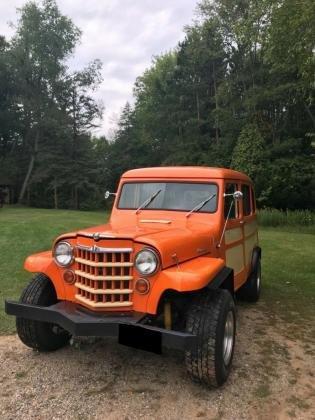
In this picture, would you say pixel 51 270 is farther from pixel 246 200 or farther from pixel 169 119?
pixel 169 119

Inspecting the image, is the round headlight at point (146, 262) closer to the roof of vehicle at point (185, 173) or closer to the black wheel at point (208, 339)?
the black wheel at point (208, 339)

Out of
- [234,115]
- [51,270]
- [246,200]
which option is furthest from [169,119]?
[51,270]

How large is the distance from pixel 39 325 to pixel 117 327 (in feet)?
3.98

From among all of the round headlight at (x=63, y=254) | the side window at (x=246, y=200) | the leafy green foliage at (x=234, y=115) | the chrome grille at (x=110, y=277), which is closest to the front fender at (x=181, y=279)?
the chrome grille at (x=110, y=277)

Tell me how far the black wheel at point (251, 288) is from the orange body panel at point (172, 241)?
24.7 inches

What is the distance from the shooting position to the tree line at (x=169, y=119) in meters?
25.6

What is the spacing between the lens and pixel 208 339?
3711 millimetres

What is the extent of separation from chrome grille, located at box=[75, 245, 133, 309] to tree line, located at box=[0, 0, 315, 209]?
67.5 ft

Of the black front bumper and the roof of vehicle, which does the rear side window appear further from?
the black front bumper

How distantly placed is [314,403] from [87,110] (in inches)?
1462

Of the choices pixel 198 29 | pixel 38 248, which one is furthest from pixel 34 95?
pixel 38 248

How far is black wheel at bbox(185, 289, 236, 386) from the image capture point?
3707mm

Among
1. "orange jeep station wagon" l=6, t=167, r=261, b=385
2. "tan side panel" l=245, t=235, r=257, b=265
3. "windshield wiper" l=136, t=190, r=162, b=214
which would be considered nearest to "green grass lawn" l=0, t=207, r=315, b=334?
"tan side panel" l=245, t=235, r=257, b=265

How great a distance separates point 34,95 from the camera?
121 feet
